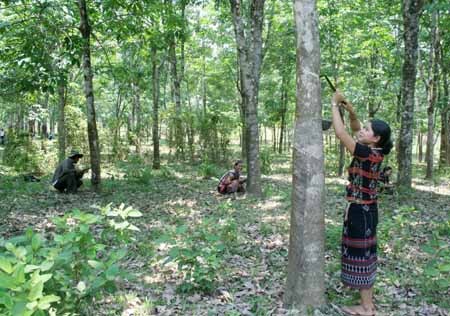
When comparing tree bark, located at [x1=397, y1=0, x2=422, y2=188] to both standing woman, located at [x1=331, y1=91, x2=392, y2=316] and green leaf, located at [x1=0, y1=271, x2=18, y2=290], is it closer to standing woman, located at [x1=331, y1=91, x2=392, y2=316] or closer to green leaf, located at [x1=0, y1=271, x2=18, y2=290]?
standing woman, located at [x1=331, y1=91, x2=392, y2=316]

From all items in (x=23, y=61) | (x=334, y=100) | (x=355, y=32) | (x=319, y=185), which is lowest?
(x=319, y=185)

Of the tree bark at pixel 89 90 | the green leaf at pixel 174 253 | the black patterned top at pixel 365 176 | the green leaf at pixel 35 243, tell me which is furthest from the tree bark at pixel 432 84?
the green leaf at pixel 35 243

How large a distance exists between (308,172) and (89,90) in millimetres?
6532

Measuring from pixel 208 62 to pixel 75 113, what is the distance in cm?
969

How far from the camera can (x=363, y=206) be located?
330 cm

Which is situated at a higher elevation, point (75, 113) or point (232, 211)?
point (75, 113)

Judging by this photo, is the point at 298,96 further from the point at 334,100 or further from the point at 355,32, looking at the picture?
the point at 355,32

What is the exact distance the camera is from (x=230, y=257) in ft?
15.8

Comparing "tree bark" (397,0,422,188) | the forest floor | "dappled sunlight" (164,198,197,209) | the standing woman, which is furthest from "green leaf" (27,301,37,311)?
"tree bark" (397,0,422,188)

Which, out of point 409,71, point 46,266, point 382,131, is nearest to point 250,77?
point 409,71

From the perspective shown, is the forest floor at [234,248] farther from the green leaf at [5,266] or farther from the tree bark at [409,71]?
the green leaf at [5,266]

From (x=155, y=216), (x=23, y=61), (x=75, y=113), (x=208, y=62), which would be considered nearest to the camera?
(x=23, y=61)

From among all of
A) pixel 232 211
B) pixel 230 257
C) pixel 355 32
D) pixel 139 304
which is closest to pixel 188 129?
pixel 355 32

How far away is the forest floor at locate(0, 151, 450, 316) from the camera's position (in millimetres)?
3594
